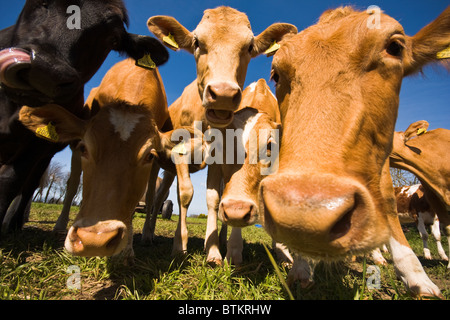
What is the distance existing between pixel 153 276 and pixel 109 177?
1.11 m

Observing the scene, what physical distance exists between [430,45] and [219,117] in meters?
2.11

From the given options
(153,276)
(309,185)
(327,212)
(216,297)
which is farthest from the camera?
(153,276)

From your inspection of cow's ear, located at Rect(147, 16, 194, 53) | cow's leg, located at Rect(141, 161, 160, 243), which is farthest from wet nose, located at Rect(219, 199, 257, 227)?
cow's leg, located at Rect(141, 161, 160, 243)

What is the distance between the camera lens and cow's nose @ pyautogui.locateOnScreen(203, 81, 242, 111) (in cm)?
281

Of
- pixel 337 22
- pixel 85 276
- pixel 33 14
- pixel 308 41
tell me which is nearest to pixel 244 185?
pixel 308 41

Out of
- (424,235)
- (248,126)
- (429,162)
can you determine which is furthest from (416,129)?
(248,126)

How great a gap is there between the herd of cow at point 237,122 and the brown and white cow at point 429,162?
3590 mm

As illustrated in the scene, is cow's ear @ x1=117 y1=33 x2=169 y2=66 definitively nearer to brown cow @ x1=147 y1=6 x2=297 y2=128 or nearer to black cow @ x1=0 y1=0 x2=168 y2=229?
black cow @ x1=0 y1=0 x2=168 y2=229

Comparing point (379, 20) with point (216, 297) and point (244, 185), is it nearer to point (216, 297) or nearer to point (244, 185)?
point (244, 185)

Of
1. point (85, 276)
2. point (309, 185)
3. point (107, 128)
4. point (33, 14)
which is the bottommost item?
point (85, 276)

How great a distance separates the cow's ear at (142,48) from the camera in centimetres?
399

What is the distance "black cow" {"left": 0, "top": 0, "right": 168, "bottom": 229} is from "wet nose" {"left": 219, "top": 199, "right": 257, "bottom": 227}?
2.00 meters

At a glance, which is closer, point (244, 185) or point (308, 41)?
point (308, 41)
